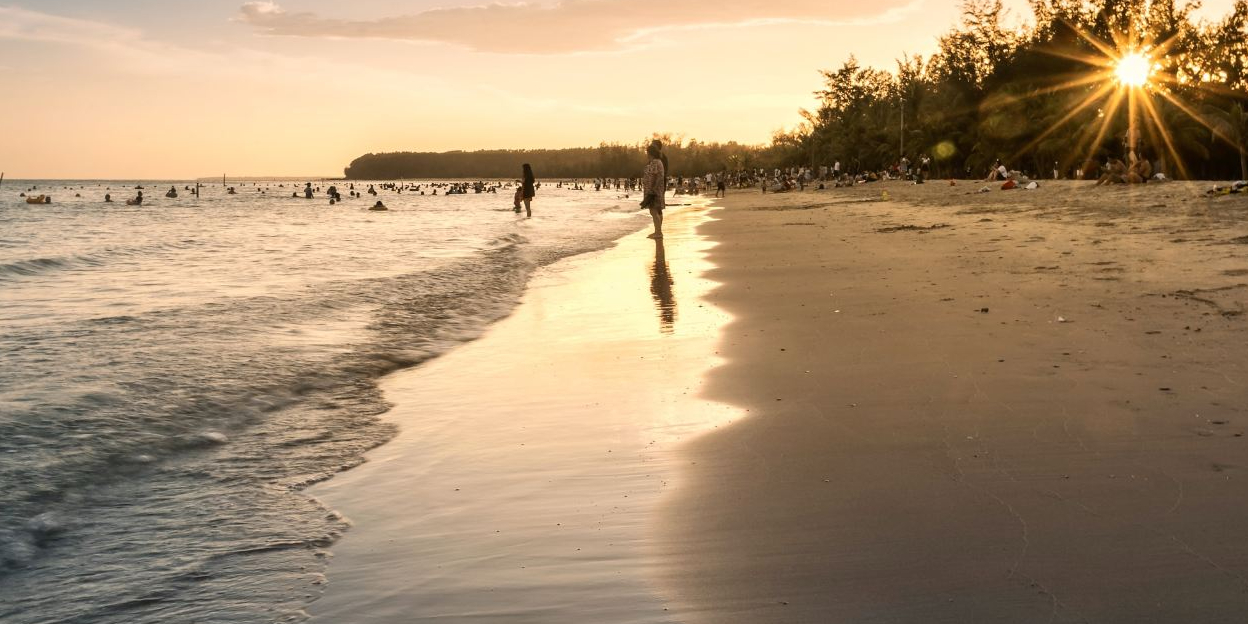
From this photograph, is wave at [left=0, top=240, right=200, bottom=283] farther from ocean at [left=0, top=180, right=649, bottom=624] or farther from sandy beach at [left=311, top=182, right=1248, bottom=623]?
sandy beach at [left=311, top=182, right=1248, bottom=623]

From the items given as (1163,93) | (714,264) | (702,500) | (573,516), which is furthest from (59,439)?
(1163,93)

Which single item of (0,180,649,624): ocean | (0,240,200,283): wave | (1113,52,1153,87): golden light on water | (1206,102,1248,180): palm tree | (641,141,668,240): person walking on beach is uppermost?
(1113,52,1153,87): golden light on water

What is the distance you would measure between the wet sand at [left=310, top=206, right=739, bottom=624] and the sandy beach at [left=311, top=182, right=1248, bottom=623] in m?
0.02

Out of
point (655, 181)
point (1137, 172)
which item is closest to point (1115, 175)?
point (1137, 172)

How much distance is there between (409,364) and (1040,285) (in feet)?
22.1

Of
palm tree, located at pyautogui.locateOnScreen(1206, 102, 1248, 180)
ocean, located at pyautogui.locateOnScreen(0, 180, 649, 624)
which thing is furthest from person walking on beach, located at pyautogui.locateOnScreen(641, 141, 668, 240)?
palm tree, located at pyautogui.locateOnScreen(1206, 102, 1248, 180)

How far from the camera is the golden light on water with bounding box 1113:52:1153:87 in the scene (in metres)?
43.9

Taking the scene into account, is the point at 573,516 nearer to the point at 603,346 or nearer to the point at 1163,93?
the point at 603,346

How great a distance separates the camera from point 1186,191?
72.0 ft

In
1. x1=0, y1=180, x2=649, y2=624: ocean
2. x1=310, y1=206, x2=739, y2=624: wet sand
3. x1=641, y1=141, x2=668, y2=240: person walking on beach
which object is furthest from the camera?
x1=641, y1=141, x2=668, y2=240: person walking on beach

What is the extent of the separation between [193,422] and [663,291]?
7.50 m

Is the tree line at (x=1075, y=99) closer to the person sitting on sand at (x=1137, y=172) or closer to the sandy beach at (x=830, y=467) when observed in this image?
the person sitting on sand at (x=1137, y=172)

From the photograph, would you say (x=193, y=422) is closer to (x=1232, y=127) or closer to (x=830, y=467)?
(x=830, y=467)

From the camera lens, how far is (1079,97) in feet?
155
